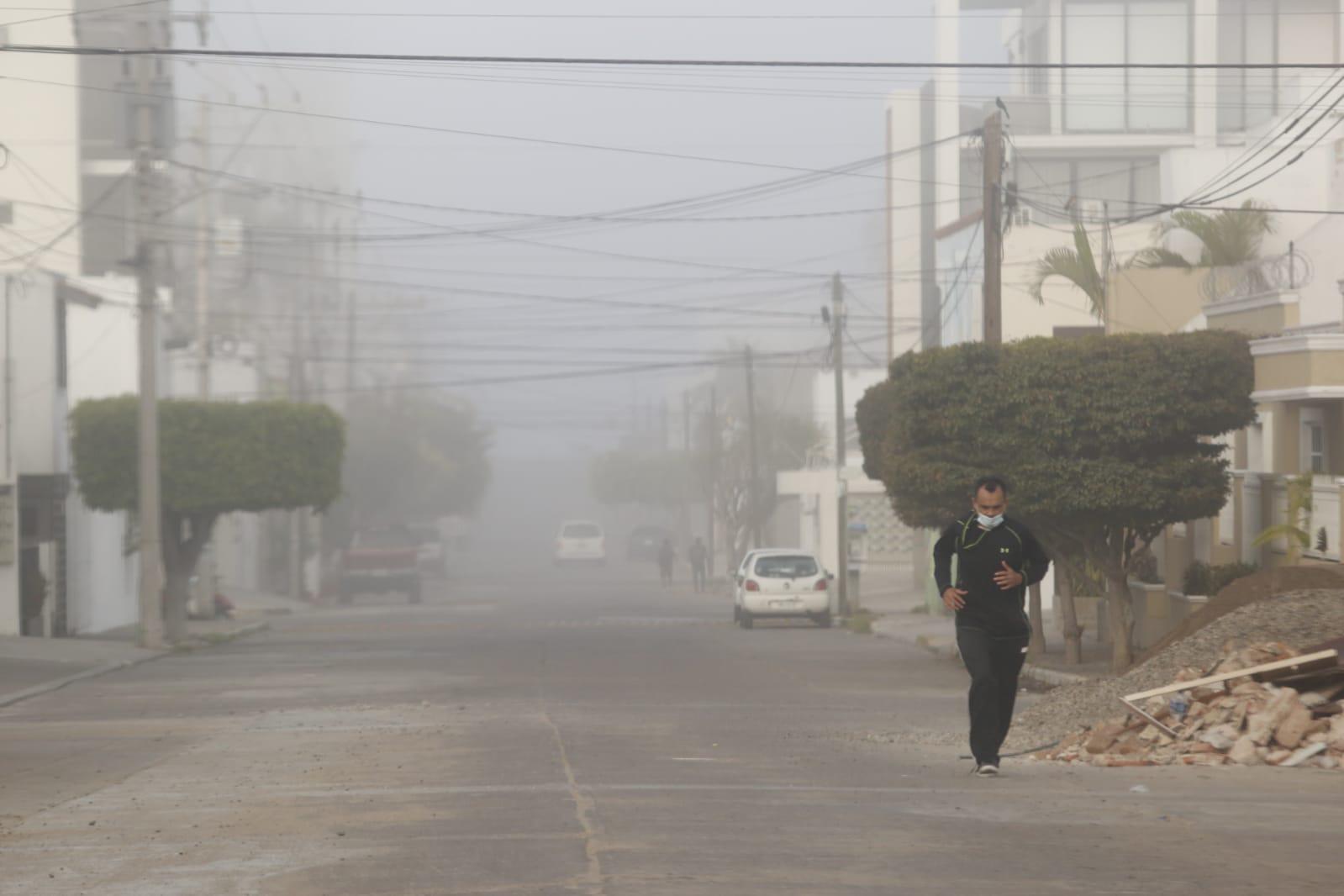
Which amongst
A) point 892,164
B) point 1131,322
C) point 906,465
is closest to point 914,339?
point 892,164

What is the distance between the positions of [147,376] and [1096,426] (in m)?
17.8

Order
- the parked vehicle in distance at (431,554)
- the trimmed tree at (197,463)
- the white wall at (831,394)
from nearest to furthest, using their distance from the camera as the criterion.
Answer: the trimmed tree at (197,463) < the parked vehicle in distance at (431,554) < the white wall at (831,394)

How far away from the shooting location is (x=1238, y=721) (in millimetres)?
12953

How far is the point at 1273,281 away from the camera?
32.9 m

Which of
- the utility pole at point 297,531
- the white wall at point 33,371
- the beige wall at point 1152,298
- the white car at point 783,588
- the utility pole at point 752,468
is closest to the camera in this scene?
the white wall at point 33,371

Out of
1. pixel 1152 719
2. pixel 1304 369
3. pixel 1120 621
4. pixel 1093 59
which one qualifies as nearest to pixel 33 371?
pixel 1120 621

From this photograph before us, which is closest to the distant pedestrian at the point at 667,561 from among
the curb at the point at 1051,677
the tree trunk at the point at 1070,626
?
the tree trunk at the point at 1070,626

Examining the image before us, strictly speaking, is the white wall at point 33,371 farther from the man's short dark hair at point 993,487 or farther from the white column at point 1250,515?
the man's short dark hair at point 993,487

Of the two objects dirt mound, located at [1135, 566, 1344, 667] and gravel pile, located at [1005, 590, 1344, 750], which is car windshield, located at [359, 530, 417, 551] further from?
gravel pile, located at [1005, 590, 1344, 750]

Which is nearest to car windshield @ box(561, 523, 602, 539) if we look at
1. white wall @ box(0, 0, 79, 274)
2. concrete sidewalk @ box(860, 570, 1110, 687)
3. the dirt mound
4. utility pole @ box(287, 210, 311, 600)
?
utility pole @ box(287, 210, 311, 600)

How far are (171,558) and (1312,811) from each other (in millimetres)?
30655

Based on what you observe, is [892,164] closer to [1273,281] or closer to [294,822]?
[1273,281]

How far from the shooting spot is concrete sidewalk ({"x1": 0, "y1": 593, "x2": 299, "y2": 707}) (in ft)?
83.9

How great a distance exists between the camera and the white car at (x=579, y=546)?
87812 mm
